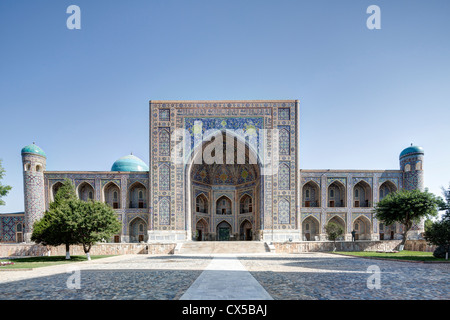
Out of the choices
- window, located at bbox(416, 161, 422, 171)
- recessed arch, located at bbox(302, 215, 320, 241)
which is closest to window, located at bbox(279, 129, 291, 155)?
recessed arch, located at bbox(302, 215, 320, 241)

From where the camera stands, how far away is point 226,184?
3281cm

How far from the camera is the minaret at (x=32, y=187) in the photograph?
27000 mm

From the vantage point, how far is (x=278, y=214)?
2647 centimetres

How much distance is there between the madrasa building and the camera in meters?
26.7

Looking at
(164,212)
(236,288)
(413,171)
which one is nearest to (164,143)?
(164,212)

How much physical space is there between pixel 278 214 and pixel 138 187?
13.8 m

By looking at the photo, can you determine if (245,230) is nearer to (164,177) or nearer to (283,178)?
(283,178)

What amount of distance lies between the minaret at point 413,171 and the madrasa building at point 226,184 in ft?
0.28

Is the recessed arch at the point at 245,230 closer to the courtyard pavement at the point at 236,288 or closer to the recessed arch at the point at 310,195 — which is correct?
the recessed arch at the point at 310,195

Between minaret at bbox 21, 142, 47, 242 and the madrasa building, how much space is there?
3.2 inches

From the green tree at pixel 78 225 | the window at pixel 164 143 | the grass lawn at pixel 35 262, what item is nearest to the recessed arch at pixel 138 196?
the window at pixel 164 143

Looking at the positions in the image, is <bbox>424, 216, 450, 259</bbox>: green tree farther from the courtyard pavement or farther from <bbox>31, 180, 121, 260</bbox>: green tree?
<bbox>31, 180, 121, 260</bbox>: green tree
